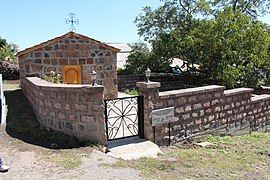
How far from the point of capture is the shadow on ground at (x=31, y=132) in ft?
23.6

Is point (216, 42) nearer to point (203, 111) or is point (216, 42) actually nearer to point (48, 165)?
point (203, 111)

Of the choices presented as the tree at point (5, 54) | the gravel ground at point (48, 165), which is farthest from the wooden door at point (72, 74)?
the tree at point (5, 54)

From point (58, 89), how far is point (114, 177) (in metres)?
2.86

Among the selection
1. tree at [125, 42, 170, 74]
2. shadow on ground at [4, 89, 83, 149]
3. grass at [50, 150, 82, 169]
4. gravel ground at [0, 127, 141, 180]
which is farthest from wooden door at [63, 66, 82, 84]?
tree at [125, 42, 170, 74]

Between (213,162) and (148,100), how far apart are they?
82.2 inches

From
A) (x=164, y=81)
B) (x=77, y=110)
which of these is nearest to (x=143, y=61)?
(x=164, y=81)

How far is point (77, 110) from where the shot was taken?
24.0 feet

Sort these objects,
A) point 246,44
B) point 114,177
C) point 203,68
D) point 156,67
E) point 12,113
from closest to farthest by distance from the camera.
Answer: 1. point 114,177
2. point 12,113
3. point 246,44
4. point 203,68
5. point 156,67


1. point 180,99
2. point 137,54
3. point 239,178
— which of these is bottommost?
point 239,178

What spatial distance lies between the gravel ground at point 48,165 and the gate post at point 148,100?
1.53 m

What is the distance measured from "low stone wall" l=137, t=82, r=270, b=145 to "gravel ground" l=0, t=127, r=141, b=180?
191cm

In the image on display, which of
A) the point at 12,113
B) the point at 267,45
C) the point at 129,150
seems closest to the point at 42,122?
the point at 12,113

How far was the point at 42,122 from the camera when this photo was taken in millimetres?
8453

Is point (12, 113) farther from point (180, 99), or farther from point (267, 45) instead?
point (267, 45)
